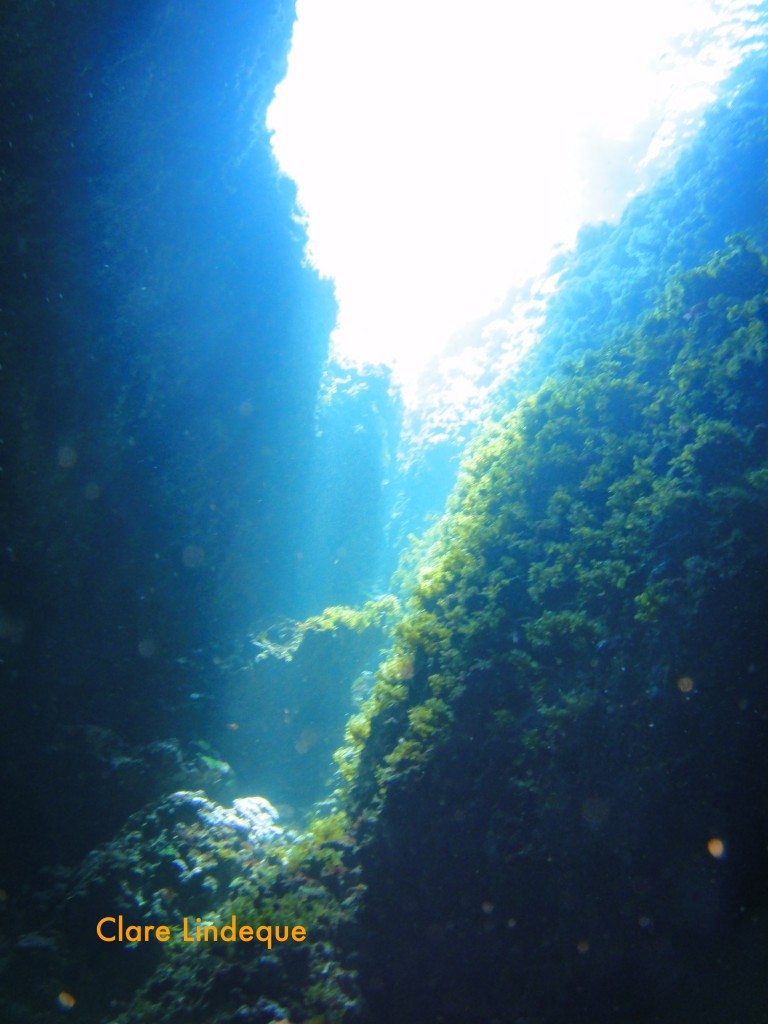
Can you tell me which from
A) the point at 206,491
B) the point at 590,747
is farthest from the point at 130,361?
the point at 590,747

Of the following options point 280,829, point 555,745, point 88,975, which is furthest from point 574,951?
point 88,975

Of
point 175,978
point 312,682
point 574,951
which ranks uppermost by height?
point 312,682

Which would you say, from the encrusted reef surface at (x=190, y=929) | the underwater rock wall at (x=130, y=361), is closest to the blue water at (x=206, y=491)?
the underwater rock wall at (x=130, y=361)

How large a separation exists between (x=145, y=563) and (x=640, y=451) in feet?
37.6

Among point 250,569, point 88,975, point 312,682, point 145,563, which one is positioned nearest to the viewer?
point 88,975

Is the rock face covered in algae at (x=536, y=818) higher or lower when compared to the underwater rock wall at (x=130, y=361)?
lower

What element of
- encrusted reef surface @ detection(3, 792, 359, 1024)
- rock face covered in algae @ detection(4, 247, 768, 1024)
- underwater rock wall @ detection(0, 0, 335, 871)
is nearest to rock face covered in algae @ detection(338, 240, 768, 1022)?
rock face covered in algae @ detection(4, 247, 768, 1024)

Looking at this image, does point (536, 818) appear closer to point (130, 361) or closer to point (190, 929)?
point (190, 929)

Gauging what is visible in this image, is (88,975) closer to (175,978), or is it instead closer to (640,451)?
(175,978)

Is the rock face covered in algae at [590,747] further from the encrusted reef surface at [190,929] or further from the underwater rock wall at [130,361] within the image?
the underwater rock wall at [130,361]

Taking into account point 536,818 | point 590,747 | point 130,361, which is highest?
point 130,361

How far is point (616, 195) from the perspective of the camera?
100 feet

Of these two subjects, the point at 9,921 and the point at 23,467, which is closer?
the point at 9,921

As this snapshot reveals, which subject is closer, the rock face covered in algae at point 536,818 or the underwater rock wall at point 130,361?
the rock face covered in algae at point 536,818
